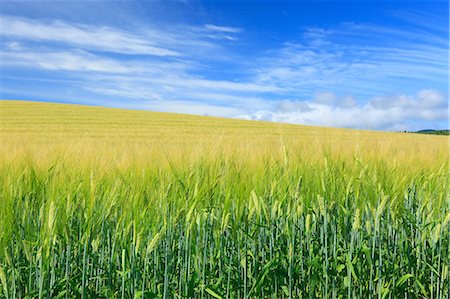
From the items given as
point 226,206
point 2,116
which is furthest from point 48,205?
point 2,116

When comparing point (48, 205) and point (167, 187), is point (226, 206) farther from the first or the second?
point (48, 205)

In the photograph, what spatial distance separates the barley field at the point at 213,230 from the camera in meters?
1.80

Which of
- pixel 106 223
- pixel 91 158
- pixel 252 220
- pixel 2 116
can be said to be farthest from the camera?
pixel 2 116

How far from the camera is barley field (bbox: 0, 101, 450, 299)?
1799 mm

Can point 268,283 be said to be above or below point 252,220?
below

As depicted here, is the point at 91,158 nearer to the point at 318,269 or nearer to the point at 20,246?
the point at 20,246

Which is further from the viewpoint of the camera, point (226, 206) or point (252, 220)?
point (252, 220)

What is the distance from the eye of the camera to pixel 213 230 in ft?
6.70

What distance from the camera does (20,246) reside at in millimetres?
1824

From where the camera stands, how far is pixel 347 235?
2266mm

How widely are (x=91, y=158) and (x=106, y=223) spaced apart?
85 centimetres

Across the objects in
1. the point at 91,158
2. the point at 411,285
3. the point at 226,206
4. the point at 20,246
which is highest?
the point at 91,158

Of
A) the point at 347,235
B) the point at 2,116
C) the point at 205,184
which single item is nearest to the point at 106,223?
the point at 205,184

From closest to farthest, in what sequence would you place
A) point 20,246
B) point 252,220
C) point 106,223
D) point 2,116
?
point 20,246 < point 106,223 < point 252,220 < point 2,116
